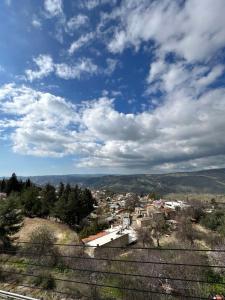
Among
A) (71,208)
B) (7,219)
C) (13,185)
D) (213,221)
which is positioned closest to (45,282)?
(7,219)

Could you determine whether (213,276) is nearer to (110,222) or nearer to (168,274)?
(168,274)

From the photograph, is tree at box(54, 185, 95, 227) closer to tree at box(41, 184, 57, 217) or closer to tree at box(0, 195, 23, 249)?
tree at box(41, 184, 57, 217)

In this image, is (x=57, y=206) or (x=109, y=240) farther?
(x=57, y=206)

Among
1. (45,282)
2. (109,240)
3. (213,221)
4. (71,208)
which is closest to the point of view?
(45,282)

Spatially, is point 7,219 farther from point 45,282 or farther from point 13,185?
point 13,185

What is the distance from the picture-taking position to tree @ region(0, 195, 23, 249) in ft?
62.1

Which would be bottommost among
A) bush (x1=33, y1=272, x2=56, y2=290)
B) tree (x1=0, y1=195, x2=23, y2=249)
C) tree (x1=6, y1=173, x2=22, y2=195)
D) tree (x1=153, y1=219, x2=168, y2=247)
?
tree (x1=153, y1=219, x2=168, y2=247)

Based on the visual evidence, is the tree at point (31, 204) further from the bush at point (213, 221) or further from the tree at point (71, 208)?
the bush at point (213, 221)

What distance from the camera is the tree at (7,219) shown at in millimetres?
18938

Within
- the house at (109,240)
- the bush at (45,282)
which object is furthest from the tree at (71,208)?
the bush at (45,282)

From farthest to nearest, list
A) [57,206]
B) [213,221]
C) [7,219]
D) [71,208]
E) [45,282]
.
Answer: [213,221] < [71,208] < [57,206] < [7,219] < [45,282]

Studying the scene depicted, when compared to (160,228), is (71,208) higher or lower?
higher

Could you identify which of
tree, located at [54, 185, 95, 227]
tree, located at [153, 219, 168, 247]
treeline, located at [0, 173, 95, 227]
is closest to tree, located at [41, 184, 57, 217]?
treeline, located at [0, 173, 95, 227]

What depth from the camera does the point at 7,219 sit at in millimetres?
19406
